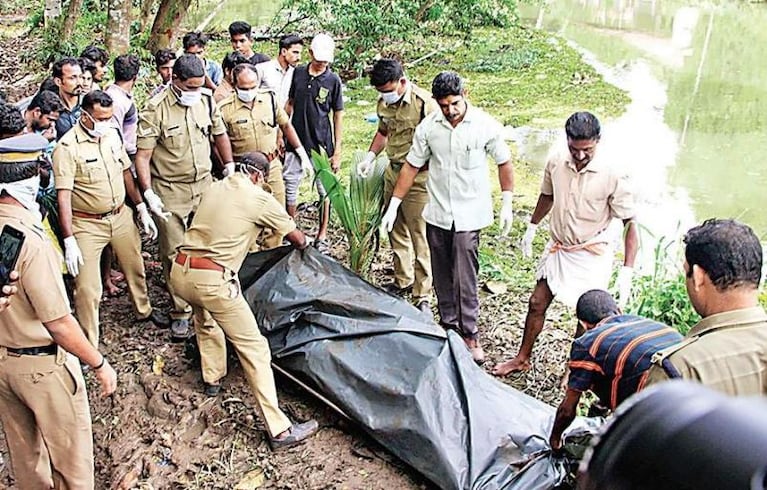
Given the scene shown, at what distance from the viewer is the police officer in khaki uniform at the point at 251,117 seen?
14.5 ft

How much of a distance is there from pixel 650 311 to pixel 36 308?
320 centimetres

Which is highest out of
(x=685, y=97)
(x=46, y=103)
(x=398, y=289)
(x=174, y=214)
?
(x=46, y=103)

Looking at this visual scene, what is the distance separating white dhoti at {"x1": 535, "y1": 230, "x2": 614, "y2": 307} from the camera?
346 centimetres

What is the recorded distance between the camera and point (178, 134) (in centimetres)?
406

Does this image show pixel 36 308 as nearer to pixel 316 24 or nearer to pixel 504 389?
pixel 504 389

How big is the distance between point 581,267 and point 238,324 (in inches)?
64.6

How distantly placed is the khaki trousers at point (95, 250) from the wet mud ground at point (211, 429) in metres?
0.31

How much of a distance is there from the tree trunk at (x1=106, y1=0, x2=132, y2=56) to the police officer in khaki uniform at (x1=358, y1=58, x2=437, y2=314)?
17.0 feet

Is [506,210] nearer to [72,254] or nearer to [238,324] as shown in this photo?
[238,324]

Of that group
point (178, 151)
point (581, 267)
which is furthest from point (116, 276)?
point (581, 267)

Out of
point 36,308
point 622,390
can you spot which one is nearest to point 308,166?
point 36,308

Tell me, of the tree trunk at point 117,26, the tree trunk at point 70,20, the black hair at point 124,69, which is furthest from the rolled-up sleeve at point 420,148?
the tree trunk at point 70,20

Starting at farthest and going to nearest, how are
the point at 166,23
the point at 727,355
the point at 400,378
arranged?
the point at 166,23
the point at 400,378
the point at 727,355

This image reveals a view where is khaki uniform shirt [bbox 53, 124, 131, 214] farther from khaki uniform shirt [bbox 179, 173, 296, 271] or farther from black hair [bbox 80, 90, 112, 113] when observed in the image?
khaki uniform shirt [bbox 179, 173, 296, 271]
